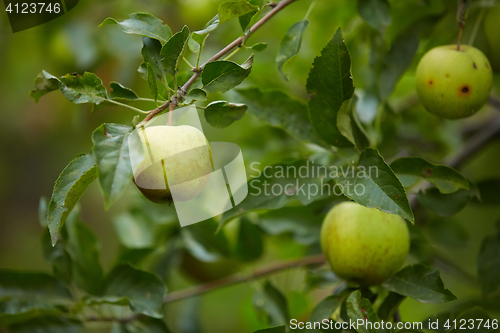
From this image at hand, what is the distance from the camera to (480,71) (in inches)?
26.0

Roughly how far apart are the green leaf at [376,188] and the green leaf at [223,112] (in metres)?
0.18

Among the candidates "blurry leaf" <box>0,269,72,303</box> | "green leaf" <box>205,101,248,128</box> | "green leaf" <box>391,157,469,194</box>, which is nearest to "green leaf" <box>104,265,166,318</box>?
"blurry leaf" <box>0,269,72,303</box>

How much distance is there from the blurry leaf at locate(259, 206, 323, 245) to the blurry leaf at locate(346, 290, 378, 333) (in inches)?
13.8

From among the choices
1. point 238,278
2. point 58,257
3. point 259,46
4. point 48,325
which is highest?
point 259,46

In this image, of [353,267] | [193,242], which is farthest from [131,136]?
[193,242]

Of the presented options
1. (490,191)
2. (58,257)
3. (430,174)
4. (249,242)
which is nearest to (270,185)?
(430,174)

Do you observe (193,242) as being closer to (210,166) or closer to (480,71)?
(210,166)

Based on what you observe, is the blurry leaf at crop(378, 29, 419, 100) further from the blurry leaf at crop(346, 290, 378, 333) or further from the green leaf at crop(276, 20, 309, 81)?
the blurry leaf at crop(346, 290, 378, 333)

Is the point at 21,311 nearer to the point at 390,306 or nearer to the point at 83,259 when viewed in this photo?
the point at 83,259

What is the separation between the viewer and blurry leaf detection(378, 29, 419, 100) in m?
0.79

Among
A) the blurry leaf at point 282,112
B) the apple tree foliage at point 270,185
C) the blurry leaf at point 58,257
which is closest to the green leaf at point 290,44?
the apple tree foliage at point 270,185

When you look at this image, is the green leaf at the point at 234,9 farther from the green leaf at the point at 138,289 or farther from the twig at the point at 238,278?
the twig at the point at 238,278

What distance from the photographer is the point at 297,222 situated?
973mm

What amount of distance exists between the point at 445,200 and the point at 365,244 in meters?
0.19
